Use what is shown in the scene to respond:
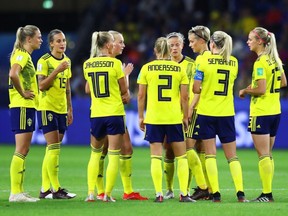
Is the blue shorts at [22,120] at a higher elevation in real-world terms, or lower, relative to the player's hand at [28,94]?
lower

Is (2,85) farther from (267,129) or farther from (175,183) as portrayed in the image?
(267,129)

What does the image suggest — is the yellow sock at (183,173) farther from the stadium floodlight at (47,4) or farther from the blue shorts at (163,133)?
the stadium floodlight at (47,4)

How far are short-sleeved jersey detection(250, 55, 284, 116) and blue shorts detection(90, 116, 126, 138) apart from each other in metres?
1.84

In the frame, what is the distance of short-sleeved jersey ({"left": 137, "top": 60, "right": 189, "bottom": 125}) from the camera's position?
512 inches

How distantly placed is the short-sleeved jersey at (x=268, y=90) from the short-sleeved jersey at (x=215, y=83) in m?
0.39

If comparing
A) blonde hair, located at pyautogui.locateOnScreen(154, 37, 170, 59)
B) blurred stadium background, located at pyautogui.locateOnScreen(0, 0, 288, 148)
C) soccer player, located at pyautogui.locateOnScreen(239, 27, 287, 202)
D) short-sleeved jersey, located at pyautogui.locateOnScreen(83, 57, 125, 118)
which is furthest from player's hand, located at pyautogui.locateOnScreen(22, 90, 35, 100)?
blurred stadium background, located at pyautogui.locateOnScreen(0, 0, 288, 148)

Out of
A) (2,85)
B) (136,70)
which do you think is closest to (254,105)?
(136,70)

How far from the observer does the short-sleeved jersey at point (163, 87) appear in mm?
13000

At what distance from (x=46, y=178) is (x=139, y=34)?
16368mm

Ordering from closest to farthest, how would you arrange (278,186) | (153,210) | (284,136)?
(153,210) → (278,186) → (284,136)

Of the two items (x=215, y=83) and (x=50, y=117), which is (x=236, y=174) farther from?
(x=50, y=117)

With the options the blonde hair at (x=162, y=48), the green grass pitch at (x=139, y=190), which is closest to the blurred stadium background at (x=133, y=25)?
the green grass pitch at (x=139, y=190)

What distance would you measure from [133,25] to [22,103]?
671 inches

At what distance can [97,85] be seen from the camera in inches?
520
